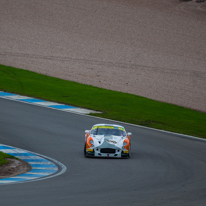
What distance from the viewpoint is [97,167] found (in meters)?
15.1

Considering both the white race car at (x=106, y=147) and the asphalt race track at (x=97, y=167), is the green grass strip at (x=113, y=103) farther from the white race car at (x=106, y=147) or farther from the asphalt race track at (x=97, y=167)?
the white race car at (x=106, y=147)

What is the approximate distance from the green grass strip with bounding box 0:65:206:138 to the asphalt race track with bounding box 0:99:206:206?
79.7 inches

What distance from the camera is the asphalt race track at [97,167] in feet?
34.7

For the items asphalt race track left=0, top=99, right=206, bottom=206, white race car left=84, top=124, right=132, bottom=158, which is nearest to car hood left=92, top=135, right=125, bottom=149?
white race car left=84, top=124, right=132, bottom=158

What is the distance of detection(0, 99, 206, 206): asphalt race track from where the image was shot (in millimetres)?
10570

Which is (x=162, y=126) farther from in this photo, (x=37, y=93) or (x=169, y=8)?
(x=169, y=8)

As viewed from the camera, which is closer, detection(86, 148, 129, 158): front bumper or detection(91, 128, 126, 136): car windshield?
detection(86, 148, 129, 158): front bumper

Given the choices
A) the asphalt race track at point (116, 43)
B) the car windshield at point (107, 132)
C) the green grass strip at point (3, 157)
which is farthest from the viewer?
the asphalt race track at point (116, 43)

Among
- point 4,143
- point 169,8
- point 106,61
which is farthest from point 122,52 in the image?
point 4,143

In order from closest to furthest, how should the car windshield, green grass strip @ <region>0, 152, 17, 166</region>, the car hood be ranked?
green grass strip @ <region>0, 152, 17, 166</region> → the car hood → the car windshield

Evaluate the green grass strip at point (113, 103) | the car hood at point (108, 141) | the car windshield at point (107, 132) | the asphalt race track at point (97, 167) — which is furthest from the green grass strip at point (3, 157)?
the green grass strip at point (113, 103)

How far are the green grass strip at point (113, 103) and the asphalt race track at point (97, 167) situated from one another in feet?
6.65

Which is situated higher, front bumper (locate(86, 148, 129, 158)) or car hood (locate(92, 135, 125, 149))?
car hood (locate(92, 135, 125, 149))

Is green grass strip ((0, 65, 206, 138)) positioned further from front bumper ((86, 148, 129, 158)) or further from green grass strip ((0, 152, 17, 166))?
green grass strip ((0, 152, 17, 166))
